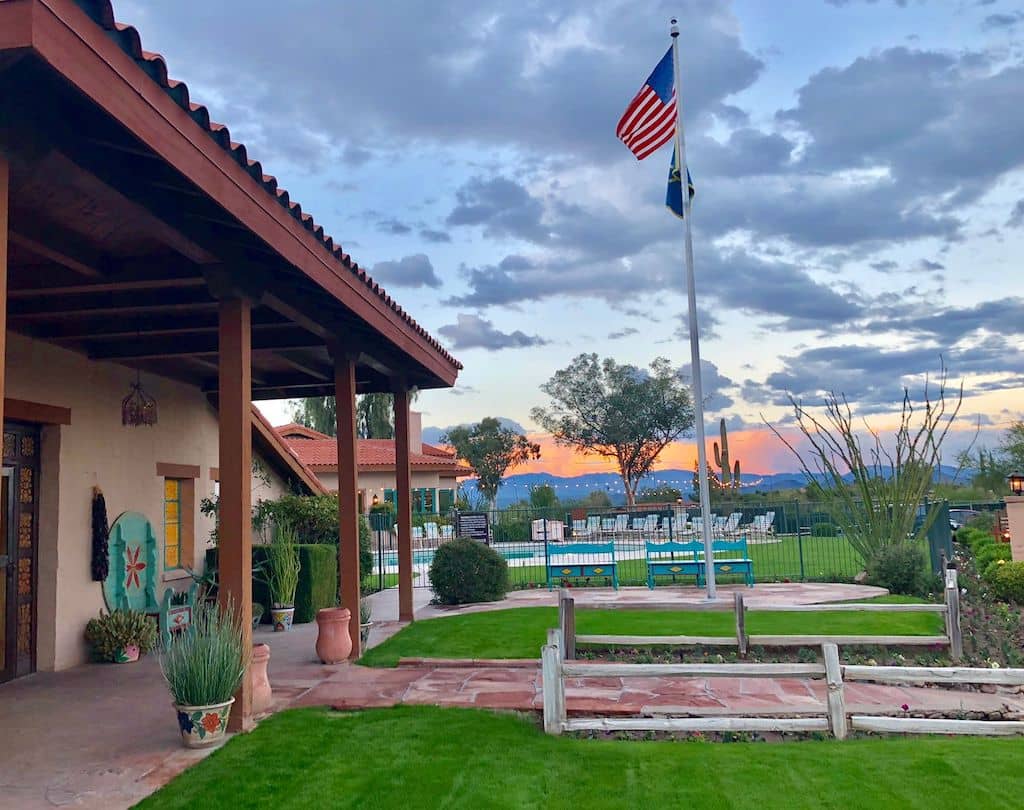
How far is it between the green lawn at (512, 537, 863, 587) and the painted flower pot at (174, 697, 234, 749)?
1085 centimetres

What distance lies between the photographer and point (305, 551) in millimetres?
11430

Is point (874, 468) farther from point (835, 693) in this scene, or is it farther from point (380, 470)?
point (380, 470)

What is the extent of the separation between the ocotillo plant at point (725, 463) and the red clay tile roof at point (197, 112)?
115 feet

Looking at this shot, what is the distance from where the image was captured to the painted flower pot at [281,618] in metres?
10.7

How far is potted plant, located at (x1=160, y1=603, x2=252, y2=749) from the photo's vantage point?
209 inches

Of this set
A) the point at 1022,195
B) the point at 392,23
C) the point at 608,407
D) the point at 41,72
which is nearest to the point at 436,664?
the point at 41,72

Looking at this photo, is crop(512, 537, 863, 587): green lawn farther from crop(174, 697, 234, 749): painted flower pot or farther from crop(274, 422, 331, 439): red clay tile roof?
crop(274, 422, 331, 439): red clay tile roof

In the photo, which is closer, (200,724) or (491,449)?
(200,724)

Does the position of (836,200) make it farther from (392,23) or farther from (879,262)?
(392,23)

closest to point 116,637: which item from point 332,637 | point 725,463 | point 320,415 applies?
point 332,637

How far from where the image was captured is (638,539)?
26.5m

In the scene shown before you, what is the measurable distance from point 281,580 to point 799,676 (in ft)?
23.6

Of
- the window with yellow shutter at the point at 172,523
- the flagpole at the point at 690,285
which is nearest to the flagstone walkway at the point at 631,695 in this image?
the window with yellow shutter at the point at 172,523

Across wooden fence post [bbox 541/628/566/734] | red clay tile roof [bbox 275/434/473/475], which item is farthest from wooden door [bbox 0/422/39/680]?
red clay tile roof [bbox 275/434/473/475]
